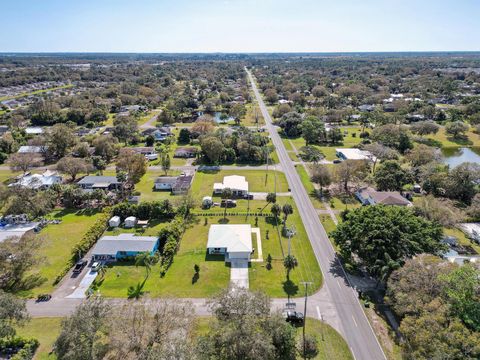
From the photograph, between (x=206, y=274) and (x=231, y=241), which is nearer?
(x=206, y=274)

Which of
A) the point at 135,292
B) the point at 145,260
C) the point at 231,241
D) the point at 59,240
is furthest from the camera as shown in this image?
the point at 59,240

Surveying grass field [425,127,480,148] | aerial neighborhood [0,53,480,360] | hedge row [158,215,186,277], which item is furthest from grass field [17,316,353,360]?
grass field [425,127,480,148]

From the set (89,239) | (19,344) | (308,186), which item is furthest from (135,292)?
(308,186)

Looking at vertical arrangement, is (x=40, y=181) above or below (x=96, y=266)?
above

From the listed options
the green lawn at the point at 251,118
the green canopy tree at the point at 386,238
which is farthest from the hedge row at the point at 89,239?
the green lawn at the point at 251,118

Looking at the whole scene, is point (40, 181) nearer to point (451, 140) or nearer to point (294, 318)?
point (294, 318)
